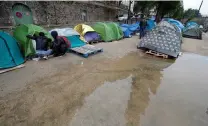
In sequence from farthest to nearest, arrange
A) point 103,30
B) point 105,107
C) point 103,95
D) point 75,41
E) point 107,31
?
1. point 107,31
2. point 103,30
3. point 75,41
4. point 103,95
5. point 105,107

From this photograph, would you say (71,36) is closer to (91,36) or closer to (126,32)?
(91,36)

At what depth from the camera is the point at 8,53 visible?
14.9ft

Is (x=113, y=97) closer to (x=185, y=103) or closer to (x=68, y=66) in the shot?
(x=185, y=103)

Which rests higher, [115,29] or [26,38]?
[115,29]

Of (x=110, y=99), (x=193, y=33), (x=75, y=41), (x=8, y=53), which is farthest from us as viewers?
(x=193, y=33)

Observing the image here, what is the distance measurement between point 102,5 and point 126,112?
18762 mm

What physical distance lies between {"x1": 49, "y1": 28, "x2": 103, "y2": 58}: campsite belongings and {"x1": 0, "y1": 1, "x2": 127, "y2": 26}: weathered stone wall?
5446 millimetres

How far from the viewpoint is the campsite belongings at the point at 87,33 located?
26.2ft

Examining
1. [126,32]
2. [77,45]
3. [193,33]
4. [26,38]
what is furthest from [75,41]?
[193,33]

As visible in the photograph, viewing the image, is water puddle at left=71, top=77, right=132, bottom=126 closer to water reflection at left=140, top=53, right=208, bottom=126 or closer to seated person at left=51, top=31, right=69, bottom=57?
water reflection at left=140, top=53, right=208, bottom=126

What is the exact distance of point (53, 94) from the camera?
129 inches

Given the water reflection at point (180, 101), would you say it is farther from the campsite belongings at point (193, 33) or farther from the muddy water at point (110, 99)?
the campsite belongings at point (193, 33)

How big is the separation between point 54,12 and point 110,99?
11.9 m

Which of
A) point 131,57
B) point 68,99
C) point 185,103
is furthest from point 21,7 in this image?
point 185,103
